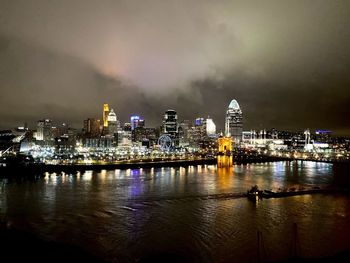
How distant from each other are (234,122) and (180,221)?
127069 mm

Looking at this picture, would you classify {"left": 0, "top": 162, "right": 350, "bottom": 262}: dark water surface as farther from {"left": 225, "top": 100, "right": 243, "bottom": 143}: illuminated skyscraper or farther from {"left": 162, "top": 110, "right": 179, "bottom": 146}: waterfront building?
{"left": 225, "top": 100, "right": 243, "bottom": 143}: illuminated skyscraper

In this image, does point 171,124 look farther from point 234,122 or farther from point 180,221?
point 180,221

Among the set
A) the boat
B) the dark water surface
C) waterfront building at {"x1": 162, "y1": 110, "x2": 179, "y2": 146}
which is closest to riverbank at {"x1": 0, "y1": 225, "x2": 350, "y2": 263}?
the dark water surface

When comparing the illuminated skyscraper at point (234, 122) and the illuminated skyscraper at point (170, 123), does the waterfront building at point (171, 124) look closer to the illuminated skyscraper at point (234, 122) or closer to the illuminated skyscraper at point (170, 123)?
the illuminated skyscraper at point (170, 123)

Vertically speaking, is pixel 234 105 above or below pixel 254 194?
above

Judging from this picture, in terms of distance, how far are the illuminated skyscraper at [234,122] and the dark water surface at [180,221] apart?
382 ft

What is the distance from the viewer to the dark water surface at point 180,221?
1132 centimetres

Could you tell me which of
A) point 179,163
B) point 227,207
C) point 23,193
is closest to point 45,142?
point 179,163

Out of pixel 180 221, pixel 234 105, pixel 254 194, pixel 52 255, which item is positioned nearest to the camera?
pixel 52 255

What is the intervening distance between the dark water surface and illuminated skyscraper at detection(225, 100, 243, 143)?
11637 cm

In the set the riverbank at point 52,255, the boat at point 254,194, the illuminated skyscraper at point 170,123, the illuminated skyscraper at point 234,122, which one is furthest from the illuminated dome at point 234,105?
the riverbank at point 52,255

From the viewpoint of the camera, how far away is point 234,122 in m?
139

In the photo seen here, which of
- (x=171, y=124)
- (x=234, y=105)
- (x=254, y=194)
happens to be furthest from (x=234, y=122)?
(x=254, y=194)

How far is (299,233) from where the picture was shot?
13266 mm
